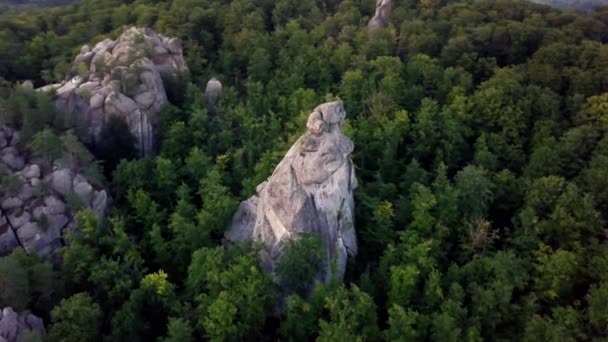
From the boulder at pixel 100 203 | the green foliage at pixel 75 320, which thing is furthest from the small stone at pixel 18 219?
the green foliage at pixel 75 320

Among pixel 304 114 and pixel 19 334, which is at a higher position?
pixel 304 114

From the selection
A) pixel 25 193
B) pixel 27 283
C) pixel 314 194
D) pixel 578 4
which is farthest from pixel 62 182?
pixel 578 4

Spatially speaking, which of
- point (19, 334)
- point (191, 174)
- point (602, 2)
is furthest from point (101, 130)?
point (602, 2)

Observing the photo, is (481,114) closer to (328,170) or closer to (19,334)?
(328,170)

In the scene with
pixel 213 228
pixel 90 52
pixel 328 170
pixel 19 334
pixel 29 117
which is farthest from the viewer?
pixel 90 52

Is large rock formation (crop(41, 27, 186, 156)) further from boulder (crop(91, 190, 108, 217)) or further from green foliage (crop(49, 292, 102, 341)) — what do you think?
green foliage (crop(49, 292, 102, 341))

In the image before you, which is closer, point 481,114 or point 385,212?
point 385,212

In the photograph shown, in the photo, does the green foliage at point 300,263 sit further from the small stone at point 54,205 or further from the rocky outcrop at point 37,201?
the small stone at point 54,205
